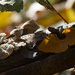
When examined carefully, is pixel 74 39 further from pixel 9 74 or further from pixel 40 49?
pixel 9 74

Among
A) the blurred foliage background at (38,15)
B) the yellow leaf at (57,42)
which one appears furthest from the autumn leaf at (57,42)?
the blurred foliage background at (38,15)

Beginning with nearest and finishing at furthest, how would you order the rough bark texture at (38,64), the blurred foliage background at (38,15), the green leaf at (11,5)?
the rough bark texture at (38,64) < the green leaf at (11,5) < the blurred foliage background at (38,15)

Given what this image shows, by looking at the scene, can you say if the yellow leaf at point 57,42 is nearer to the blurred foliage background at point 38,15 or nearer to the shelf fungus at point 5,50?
the shelf fungus at point 5,50

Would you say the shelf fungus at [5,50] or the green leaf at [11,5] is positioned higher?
the green leaf at [11,5]

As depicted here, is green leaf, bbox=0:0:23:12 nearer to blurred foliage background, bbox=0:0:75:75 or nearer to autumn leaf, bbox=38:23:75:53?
autumn leaf, bbox=38:23:75:53

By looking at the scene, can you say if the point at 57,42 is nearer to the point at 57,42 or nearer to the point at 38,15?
the point at 57,42

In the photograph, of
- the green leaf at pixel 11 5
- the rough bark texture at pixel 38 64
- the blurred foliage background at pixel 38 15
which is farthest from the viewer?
the blurred foliage background at pixel 38 15

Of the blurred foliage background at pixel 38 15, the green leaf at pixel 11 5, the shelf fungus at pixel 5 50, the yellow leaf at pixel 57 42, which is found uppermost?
the green leaf at pixel 11 5
